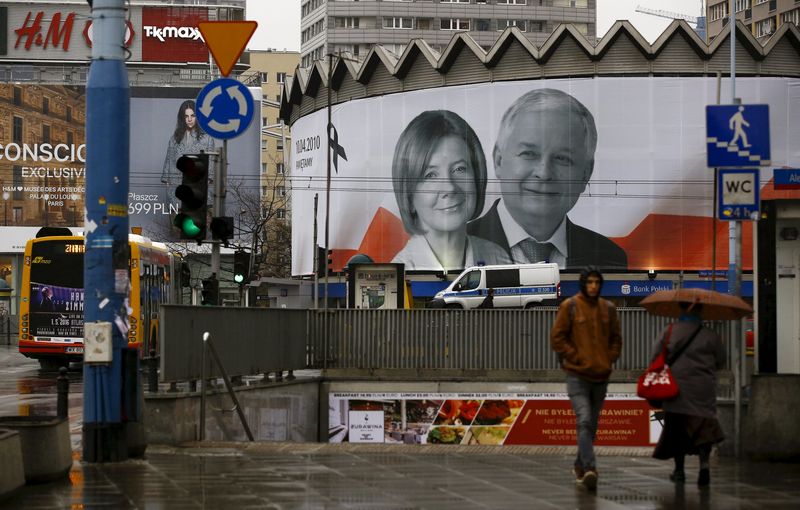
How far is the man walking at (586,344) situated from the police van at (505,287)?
3820cm

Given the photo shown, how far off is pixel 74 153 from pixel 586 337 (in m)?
70.9

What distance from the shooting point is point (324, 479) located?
998cm

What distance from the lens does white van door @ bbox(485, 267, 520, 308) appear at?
49.2 m

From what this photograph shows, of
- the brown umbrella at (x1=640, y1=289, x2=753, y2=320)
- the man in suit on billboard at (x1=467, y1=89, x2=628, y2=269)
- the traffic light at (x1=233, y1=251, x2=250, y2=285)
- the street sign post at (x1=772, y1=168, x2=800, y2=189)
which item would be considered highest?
the man in suit on billboard at (x1=467, y1=89, x2=628, y2=269)

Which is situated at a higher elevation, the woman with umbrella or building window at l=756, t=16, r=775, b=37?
building window at l=756, t=16, r=775, b=37

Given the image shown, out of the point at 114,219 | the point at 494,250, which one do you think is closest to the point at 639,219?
the point at 494,250

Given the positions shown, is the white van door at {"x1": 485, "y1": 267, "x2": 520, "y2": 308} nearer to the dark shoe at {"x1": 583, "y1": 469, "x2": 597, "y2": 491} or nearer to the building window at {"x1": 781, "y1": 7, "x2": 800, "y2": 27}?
the dark shoe at {"x1": 583, "y1": 469, "x2": 597, "y2": 491}

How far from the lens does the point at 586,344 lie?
32.6 feet

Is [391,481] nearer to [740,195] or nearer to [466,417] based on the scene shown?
[740,195]

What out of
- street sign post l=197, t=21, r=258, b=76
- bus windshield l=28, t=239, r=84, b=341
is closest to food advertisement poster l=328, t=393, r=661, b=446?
bus windshield l=28, t=239, r=84, b=341

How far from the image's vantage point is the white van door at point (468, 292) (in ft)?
161

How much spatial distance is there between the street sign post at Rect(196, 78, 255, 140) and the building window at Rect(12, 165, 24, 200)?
66.3m

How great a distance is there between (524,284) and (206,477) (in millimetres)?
40815

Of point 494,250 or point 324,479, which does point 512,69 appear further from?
point 324,479
